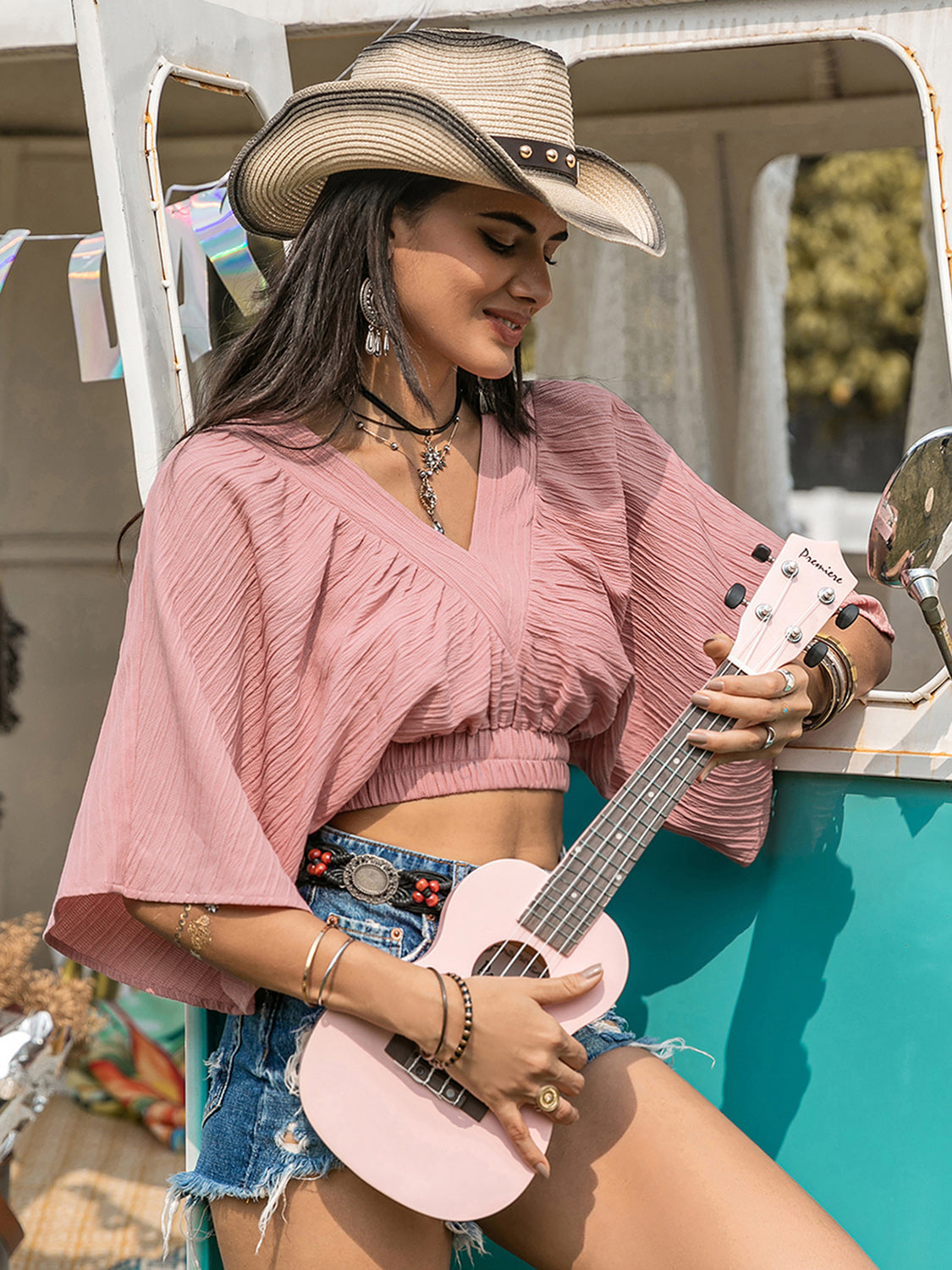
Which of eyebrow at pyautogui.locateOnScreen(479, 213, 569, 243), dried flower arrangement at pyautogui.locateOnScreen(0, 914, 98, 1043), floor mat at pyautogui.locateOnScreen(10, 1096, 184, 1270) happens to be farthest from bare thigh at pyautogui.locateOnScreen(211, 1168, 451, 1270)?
floor mat at pyautogui.locateOnScreen(10, 1096, 184, 1270)

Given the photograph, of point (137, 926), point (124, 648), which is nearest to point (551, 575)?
point (124, 648)

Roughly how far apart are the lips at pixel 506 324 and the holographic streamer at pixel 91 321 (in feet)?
2.61

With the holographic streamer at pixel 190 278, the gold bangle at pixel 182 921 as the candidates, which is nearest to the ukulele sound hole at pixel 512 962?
the gold bangle at pixel 182 921

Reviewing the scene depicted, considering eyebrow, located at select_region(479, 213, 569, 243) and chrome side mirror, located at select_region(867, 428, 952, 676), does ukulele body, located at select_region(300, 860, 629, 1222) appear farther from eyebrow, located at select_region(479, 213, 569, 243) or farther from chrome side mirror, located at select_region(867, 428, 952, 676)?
eyebrow, located at select_region(479, 213, 569, 243)

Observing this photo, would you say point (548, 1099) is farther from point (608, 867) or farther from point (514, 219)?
point (514, 219)

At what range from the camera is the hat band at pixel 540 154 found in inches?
67.6

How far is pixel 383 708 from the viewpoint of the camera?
5.49ft

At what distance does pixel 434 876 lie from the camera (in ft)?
5.61

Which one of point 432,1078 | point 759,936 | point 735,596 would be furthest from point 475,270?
point 759,936

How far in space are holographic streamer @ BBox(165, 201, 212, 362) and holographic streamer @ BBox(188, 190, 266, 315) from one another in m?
0.02

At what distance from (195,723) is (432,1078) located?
478mm

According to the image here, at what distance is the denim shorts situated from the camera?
1.65 meters

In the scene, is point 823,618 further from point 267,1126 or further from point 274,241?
point 274,241

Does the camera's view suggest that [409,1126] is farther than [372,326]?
No
